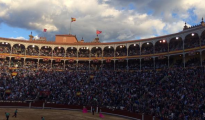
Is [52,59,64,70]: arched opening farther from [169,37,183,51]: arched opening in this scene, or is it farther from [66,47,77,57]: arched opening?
[169,37,183,51]: arched opening

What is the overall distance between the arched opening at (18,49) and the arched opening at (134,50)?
94.4 feet

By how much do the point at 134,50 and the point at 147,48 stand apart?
354 cm

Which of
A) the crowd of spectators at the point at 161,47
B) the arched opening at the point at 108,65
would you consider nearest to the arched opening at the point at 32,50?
the arched opening at the point at 108,65

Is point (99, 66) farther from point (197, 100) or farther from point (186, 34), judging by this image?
point (197, 100)

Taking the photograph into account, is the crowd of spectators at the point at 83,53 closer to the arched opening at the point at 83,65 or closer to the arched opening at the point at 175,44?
the arched opening at the point at 83,65

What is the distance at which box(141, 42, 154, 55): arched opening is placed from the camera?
140ft

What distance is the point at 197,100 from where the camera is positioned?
21.4 m

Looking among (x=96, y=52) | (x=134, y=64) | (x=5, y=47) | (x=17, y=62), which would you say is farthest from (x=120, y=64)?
(x=5, y=47)

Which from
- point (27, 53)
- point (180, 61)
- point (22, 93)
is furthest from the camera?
point (27, 53)

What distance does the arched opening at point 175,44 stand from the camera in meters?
38.1

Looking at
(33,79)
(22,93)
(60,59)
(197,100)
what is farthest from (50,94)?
(197,100)

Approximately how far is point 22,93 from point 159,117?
2588cm

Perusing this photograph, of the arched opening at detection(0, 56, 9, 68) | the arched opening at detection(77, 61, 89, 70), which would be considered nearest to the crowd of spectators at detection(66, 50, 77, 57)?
the arched opening at detection(77, 61, 89, 70)

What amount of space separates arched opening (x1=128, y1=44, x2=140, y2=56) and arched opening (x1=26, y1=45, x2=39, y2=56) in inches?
999
